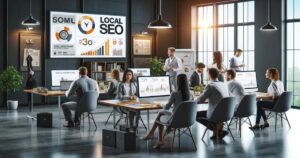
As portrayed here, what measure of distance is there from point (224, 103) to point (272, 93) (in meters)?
2.01

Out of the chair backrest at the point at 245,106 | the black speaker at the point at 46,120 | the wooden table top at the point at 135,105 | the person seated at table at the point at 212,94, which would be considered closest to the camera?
the wooden table top at the point at 135,105

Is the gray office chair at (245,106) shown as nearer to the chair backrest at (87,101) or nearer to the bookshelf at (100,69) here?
the chair backrest at (87,101)

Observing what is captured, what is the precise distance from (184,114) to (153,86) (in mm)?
1221

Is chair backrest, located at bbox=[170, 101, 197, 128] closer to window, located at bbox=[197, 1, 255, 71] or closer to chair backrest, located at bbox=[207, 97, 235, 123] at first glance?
chair backrest, located at bbox=[207, 97, 235, 123]

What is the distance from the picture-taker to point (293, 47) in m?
13.3

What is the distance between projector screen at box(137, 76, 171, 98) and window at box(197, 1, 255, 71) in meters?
6.80

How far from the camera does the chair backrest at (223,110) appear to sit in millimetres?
7377

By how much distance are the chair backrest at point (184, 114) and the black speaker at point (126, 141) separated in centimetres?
65

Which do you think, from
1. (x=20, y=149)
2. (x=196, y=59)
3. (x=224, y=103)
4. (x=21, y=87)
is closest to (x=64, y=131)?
(x=20, y=149)

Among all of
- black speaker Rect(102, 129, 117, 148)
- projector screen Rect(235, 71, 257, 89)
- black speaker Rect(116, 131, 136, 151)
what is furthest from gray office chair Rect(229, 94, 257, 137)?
black speaker Rect(102, 129, 117, 148)

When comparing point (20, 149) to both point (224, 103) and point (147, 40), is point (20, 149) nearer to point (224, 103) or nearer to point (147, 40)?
point (224, 103)

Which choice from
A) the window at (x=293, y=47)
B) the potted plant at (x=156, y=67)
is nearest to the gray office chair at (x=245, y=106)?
the window at (x=293, y=47)

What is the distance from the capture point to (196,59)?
16.5 m

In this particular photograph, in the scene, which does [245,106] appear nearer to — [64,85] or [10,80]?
[64,85]
